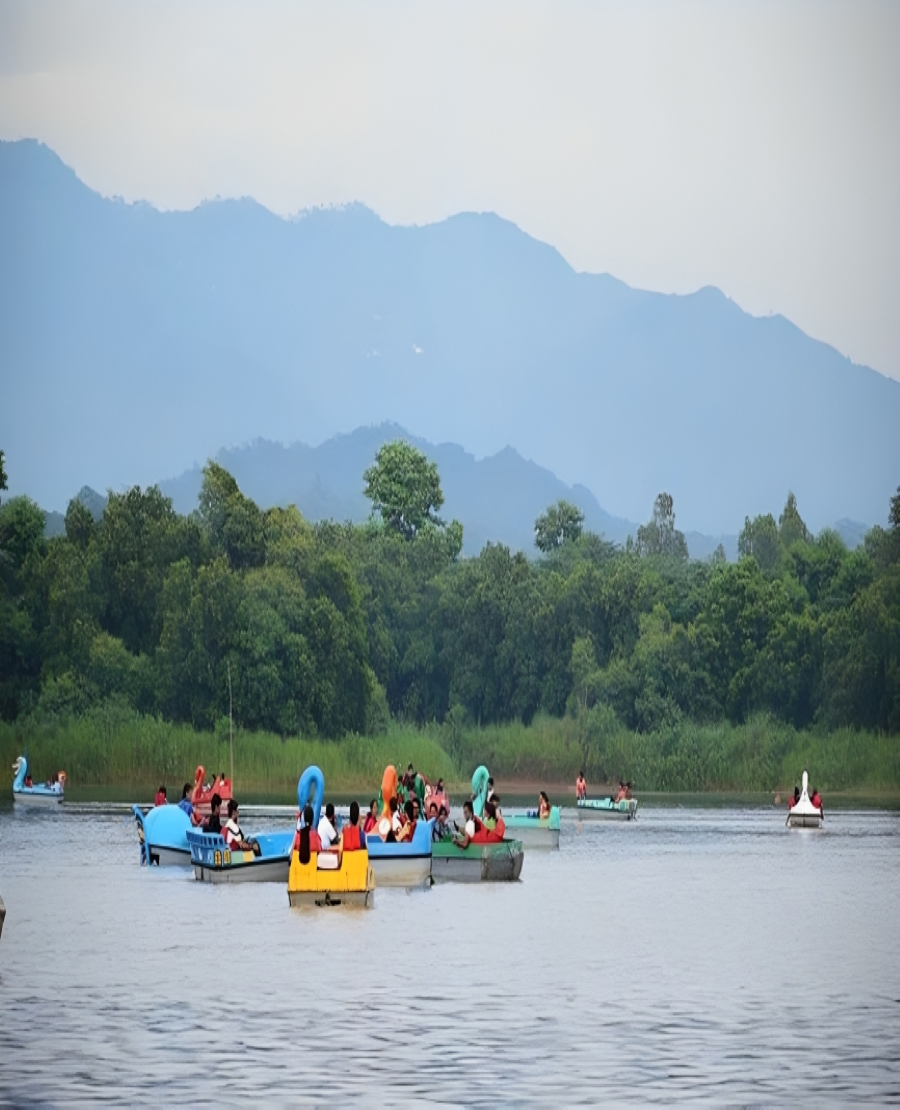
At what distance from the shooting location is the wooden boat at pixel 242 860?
169 feet

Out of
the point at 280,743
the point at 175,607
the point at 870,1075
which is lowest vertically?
the point at 870,1075

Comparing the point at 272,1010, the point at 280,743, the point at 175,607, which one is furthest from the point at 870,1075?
the point at 175,607

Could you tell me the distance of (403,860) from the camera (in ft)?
168

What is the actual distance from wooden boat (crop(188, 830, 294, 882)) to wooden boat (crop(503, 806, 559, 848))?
58.2 ft

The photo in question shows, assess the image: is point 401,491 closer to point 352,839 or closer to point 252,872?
point 252,872

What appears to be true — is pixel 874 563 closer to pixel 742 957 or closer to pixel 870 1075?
pixel 742 957

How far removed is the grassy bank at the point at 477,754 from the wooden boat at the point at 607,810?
710 inches

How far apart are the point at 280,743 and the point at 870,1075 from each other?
88.5 meters

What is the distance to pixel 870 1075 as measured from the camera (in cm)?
2481

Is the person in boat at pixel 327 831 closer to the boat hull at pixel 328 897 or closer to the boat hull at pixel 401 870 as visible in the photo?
the boat hull at pixel 328 897

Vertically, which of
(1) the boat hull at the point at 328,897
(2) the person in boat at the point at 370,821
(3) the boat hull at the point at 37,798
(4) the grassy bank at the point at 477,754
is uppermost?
(4) the grassy bank at the point at 477,754

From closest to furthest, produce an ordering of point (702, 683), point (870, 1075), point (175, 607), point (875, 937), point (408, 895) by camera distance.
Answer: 1. point (870, 1075)
2. point (875, 937)
3. point (408, 895)
4. point (175, 607)
5. point (702, 683)

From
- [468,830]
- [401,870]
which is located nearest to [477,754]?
[468,830]

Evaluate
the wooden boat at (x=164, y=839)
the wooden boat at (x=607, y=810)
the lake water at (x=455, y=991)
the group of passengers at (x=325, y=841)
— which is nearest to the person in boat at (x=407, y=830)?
the lake water at (x=455, y=991)
